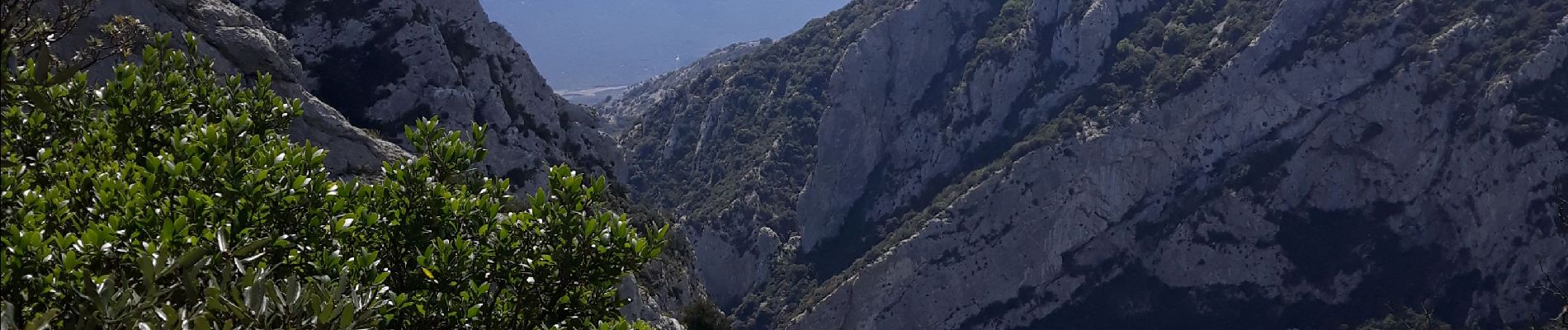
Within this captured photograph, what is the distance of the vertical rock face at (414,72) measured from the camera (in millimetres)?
35281

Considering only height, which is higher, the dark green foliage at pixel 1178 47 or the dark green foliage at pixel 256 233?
the dark green foliage at pixel 256 233

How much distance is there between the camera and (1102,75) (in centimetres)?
8000

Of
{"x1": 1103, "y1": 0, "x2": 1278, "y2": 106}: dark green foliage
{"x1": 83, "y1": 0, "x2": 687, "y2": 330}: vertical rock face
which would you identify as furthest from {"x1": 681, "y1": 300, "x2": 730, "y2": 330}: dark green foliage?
{"x1": 1103, "y1": 0, "x2": 1278, "y2": 106}: dark green foliage

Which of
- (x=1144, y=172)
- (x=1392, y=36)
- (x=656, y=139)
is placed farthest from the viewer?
(x=656, y=139)

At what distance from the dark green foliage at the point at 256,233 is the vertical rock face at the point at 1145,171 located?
69.7 meters

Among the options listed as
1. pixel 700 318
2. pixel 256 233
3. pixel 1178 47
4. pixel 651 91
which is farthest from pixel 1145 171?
pixel 651 91

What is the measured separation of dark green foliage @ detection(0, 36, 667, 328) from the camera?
486 cm

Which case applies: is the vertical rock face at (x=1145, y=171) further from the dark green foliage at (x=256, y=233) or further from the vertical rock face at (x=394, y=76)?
the dark green foliage at (x=256, y=233)

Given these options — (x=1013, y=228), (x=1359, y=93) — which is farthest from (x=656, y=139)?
(x=1359, y=93)

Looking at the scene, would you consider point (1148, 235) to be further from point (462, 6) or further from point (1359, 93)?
point (462, 6)

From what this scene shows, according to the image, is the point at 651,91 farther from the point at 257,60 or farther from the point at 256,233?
the point at 256,233

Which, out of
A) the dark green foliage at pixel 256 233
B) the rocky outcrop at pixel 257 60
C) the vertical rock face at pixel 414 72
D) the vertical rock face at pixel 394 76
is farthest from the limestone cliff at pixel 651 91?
the dark green foliage at pixel 256 233

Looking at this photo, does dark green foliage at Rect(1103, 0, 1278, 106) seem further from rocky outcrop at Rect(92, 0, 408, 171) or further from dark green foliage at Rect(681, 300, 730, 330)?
rocky outcrop at Rect(92, 0, 408, 171)

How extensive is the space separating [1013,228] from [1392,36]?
34.1m
